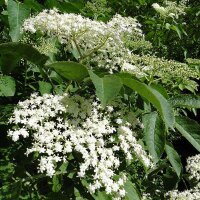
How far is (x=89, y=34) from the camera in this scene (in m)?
1.76

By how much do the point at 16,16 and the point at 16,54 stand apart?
0.41m

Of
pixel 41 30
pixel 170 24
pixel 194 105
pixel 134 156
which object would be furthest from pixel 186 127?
pixel 170 24

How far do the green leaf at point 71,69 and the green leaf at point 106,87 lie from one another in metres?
0.03

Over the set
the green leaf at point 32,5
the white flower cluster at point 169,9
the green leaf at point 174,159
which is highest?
the green leaf at point 32,5

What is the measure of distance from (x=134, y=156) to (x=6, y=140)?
0.62 m

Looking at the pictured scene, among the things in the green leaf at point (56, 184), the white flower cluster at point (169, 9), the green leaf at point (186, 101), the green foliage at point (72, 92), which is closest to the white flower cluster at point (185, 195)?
the green foliage at point (72, 92)

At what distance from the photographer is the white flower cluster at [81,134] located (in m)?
1.57

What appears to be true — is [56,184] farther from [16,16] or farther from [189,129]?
[16,16]

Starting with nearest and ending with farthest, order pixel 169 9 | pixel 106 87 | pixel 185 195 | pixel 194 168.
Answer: pixel 106 87 < pixel 185 195 < pixel 194 168 < pixel 169 9

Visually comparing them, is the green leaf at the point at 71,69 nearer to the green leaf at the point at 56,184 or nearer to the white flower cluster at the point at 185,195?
the green leaf at the point at 56,184

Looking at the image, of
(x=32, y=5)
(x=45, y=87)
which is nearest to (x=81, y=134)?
(x=45, y=87)

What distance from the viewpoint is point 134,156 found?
1.86 m

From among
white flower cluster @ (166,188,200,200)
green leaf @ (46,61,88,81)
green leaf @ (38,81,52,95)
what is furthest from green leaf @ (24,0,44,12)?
white flower cluster @ (166,188,200,200)

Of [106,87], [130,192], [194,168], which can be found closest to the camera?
[106,87]
